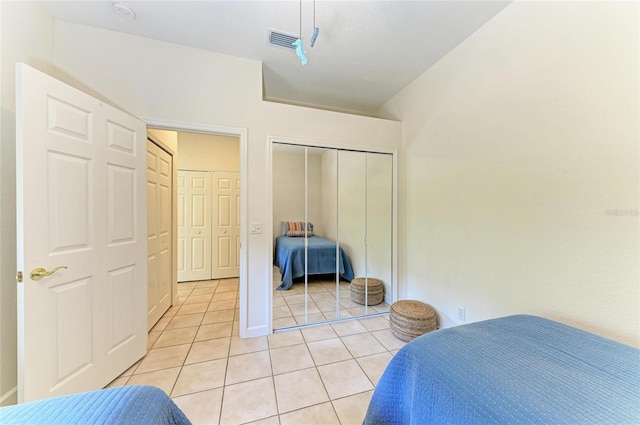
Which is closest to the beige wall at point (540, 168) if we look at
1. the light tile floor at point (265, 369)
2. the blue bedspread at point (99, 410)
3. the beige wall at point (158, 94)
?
the light tile floor at point (265, 369)

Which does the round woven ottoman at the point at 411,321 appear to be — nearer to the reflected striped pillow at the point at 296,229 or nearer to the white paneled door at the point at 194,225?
the reflected striped pillow at the point at 296,229

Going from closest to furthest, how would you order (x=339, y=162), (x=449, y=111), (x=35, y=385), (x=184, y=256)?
(x=35, y=385) < (x=449, y=111) < (x=339, y=162) < (x=184, y=256)

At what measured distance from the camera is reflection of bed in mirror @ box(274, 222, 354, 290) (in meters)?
2.80

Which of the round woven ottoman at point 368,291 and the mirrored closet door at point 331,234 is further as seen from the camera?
the round woven ottoman at point 368,291

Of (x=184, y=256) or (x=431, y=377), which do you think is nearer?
(x=431, y=377)

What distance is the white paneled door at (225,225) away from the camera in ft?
A: 13.7

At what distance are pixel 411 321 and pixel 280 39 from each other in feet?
9.52

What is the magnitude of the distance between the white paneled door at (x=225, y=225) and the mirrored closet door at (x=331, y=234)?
1802mm

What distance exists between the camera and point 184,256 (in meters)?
3.97

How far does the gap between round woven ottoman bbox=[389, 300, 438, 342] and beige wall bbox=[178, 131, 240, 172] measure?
144 inches

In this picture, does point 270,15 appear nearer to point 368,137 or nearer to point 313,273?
point 368,137

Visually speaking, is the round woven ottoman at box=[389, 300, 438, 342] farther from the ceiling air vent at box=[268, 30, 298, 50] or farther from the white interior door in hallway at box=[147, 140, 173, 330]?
the ceiling air vent at box=[268, 30, 298, 50]

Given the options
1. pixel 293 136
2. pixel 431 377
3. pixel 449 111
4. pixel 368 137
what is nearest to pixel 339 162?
pixel 368 137

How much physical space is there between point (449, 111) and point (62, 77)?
3429 mm
